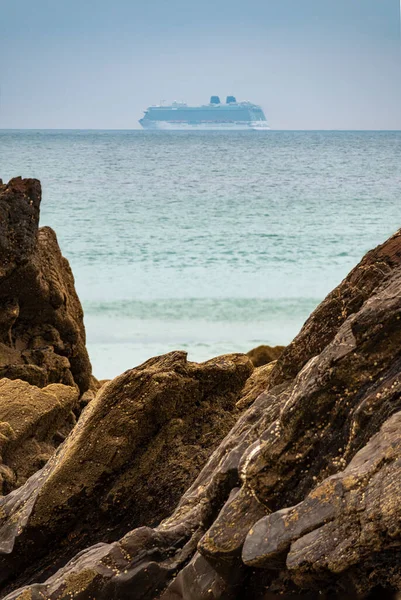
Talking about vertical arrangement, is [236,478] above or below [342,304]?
below

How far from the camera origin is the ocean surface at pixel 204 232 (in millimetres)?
38000

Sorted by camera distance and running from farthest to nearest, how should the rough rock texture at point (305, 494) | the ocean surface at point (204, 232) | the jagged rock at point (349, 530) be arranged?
the ocean surface at point (204, 232) < the rough rock texture at point (305, 494) < the jagged rock at point (349, 530)

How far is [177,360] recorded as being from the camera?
29.5 feet

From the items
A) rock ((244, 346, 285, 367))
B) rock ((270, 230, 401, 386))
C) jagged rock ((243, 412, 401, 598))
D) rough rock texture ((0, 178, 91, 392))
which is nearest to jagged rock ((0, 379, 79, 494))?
rough rock texture ((0, 178, 91, 392))

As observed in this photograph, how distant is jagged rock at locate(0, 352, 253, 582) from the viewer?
8125 millimetres

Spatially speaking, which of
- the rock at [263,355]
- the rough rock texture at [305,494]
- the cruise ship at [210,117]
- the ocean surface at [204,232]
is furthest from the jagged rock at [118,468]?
the cruise ship at [210,117]

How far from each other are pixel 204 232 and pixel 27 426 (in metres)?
49.5

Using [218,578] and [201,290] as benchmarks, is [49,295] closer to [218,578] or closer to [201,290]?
[218,578]

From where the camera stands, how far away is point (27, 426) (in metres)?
10.5

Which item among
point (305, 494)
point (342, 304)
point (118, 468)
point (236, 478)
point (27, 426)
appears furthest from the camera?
point (27, 426)

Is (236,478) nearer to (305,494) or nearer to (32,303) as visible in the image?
(305,494)

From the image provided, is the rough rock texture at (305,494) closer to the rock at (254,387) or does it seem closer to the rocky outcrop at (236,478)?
the rocky outcrop at (236,478)

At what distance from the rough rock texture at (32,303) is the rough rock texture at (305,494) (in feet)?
18.6

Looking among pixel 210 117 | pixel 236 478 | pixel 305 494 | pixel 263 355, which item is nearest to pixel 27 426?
pixel 236 478
